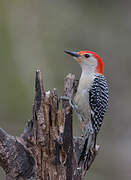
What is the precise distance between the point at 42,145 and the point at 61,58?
795 centimetres

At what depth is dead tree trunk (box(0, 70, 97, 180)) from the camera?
17.0 ft

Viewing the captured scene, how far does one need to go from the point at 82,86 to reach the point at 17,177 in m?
1.78

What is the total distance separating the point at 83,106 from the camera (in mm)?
6539

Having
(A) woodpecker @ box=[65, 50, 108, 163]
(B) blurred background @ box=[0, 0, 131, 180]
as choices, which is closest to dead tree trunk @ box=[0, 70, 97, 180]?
(A) woodpecker @ box=[65, 50, 108, 163]

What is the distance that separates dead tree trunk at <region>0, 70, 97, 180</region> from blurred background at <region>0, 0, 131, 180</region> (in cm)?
511

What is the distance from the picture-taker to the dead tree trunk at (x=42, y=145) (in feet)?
17.0

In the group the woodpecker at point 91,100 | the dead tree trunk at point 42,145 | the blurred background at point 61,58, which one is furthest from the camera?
the blurred background at point 61,58

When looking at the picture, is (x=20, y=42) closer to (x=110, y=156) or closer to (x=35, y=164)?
(x=110, y=156)

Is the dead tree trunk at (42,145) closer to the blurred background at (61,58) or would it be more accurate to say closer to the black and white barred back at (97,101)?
the black and white barred back at (97,101)

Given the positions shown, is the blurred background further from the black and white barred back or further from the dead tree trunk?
the dead tree trunk

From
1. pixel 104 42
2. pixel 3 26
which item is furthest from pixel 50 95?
pixel 104 42

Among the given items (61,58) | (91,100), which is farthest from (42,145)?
(61,58)

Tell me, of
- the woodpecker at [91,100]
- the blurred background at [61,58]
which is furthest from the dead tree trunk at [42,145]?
the blurred background at [61,58]

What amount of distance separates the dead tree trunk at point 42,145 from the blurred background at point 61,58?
5.11 metres
